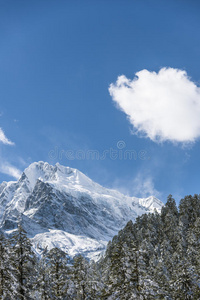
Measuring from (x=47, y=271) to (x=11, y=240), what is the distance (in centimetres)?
703

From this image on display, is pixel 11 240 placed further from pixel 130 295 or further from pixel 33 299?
pixel 130 295

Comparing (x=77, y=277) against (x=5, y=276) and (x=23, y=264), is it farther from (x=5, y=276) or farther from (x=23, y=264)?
(x=5, y=276)

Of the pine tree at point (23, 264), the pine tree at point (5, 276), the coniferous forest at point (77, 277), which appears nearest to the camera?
the coniferous forest at point (77, 277)

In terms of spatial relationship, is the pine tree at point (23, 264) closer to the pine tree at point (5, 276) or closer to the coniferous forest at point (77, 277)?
the coniferous forest at point (77, 277)

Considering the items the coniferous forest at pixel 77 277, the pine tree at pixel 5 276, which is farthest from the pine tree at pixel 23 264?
the pine tree at pixel 5 276

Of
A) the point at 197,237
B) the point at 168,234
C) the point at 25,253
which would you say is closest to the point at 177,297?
the point at 25,253

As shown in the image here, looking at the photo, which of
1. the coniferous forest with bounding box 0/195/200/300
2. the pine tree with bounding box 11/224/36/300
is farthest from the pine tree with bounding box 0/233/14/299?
the pine tree with bounding box 11/224/36/300

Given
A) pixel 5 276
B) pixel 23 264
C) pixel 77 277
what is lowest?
pixel 5 276

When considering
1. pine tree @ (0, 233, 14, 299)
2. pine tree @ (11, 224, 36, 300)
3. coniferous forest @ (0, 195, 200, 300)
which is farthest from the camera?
pine tree @ (11, 224, 36, 300)

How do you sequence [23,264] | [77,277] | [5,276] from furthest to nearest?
[77,277] → [23,264] → [5,276]

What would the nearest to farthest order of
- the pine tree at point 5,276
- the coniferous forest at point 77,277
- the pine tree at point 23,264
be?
1. the coniferous forest at point 77,277
2. the pine tree at point 5,276
3. the pine tree at point 23,264

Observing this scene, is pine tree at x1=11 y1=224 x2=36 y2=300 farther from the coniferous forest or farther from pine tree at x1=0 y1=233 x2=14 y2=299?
pine tree at x1=0 y1=233 x2=14 y2=299

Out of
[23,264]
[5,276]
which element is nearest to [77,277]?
[23,264]

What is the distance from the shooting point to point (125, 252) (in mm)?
22172
